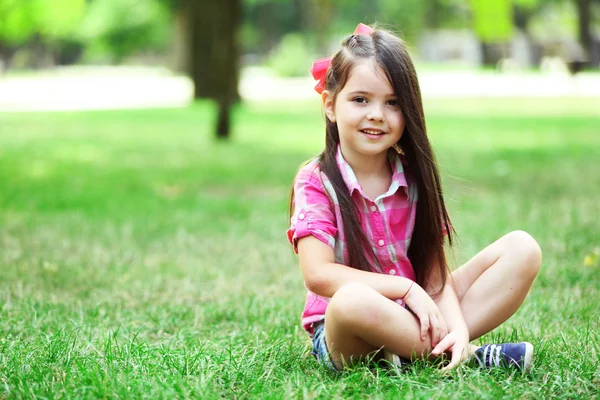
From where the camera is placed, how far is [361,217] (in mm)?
2881

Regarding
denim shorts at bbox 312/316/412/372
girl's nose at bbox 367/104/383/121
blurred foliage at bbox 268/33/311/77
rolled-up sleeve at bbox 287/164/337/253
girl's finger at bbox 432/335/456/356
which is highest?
girl's nose at bbox 367/104/383/121

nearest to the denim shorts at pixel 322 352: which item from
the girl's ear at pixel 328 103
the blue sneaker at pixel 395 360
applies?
the blue sneaker at pixel 395 360

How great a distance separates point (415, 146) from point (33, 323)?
1.67 metres

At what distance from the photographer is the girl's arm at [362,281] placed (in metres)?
2.71

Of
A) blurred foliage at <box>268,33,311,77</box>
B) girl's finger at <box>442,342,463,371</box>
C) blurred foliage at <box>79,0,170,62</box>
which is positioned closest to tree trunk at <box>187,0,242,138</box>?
girl's finger at <box>442,342,463,371</box>

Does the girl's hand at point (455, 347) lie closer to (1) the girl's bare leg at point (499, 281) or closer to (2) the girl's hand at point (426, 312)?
(2) the girl's hand at point (426, 312)

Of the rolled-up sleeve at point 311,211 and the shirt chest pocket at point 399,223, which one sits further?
the shirt chest pocket at point 399,223

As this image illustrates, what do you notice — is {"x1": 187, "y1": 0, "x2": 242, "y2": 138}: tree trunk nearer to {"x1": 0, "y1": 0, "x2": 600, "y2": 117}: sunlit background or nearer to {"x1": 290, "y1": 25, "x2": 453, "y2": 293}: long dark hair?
{"x1": 0, "y1": 0, "x2": 600, "y2": 117}: sunlit background

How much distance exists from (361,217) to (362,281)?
249mm

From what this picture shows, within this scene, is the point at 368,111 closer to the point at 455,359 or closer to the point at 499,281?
the point at 499,281

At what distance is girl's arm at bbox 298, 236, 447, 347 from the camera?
271 cm

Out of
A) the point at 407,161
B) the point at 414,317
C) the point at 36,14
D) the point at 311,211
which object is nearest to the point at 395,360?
the point at 414,317

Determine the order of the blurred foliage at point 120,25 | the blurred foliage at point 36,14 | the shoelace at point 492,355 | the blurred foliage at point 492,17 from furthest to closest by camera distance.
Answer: the blurred foliage at point 120,25, the blurred foliage at point 36,14, the blurred foliage at point 492,17, the shoelace at point 492,355

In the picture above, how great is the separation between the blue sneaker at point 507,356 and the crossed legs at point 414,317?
0.58 ft
